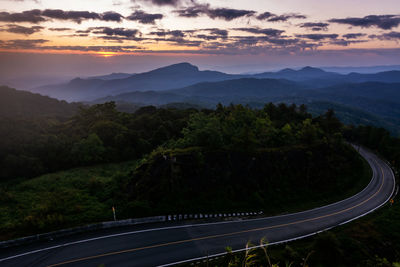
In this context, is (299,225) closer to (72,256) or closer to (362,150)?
(72,256)

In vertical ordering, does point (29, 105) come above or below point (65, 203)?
below

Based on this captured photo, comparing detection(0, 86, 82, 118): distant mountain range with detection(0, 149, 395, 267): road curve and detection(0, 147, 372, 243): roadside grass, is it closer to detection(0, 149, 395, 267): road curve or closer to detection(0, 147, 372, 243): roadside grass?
detection(0, 147, 372, 243): roadside grass

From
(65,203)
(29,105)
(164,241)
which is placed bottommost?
(29,105)

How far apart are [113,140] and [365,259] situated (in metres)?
51.4

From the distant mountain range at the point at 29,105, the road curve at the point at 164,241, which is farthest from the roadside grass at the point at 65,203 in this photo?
the distant mountain range at the point at 29,105

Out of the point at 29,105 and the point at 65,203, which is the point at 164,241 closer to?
the point at 65,203

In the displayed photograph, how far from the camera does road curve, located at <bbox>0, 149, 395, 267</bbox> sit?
62.1ft

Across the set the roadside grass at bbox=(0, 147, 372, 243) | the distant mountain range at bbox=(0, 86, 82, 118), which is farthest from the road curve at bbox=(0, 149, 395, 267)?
the distant mountain range at bbox=(0, 86, 82, 118)

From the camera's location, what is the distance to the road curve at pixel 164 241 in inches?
745

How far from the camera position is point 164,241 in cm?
2209

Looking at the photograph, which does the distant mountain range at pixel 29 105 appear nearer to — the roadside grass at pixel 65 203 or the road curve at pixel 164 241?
the roadside grass at pixel 65 203

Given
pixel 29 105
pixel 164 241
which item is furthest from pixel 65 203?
pixel 29 105

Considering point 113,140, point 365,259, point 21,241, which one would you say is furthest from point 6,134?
point 365,259

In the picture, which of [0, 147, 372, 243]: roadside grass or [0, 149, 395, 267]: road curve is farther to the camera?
[0, 147, 372, 243]: roadside grass
